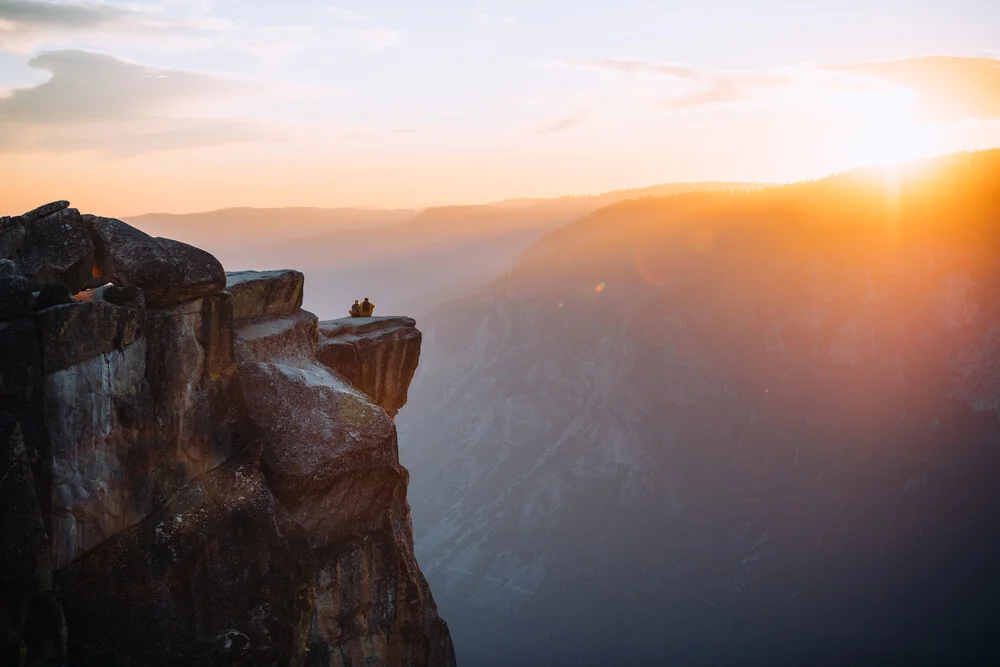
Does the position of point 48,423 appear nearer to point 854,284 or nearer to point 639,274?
point 854,284

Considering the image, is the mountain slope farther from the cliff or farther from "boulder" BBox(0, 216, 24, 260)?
"boulder" BBox(0, 216, 24, 260)

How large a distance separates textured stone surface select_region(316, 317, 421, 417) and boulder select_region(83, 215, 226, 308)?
7.80m

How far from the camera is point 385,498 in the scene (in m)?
27.2

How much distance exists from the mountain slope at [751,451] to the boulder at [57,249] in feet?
351

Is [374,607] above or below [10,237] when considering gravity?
below

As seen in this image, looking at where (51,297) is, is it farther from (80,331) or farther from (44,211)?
(44,211)

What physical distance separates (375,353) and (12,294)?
1504 cm

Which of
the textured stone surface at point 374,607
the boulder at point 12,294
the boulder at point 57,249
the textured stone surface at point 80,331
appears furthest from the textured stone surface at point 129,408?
the textured stone surface at point 374,607

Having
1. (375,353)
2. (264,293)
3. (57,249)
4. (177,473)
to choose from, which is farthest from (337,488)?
(57,249)

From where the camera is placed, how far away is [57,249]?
73.3 ft

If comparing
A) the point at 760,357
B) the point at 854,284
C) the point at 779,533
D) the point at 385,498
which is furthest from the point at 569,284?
the point at 385,498

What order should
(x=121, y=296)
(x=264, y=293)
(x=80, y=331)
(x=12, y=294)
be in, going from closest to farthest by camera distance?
(x=12, y=294) → (x=80, y=331) → (x=121, y=296) → (x=264, y=293)

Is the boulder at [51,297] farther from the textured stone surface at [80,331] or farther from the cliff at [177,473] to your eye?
the textured stone surface at [80,331]

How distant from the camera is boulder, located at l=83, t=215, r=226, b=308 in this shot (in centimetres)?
2256
